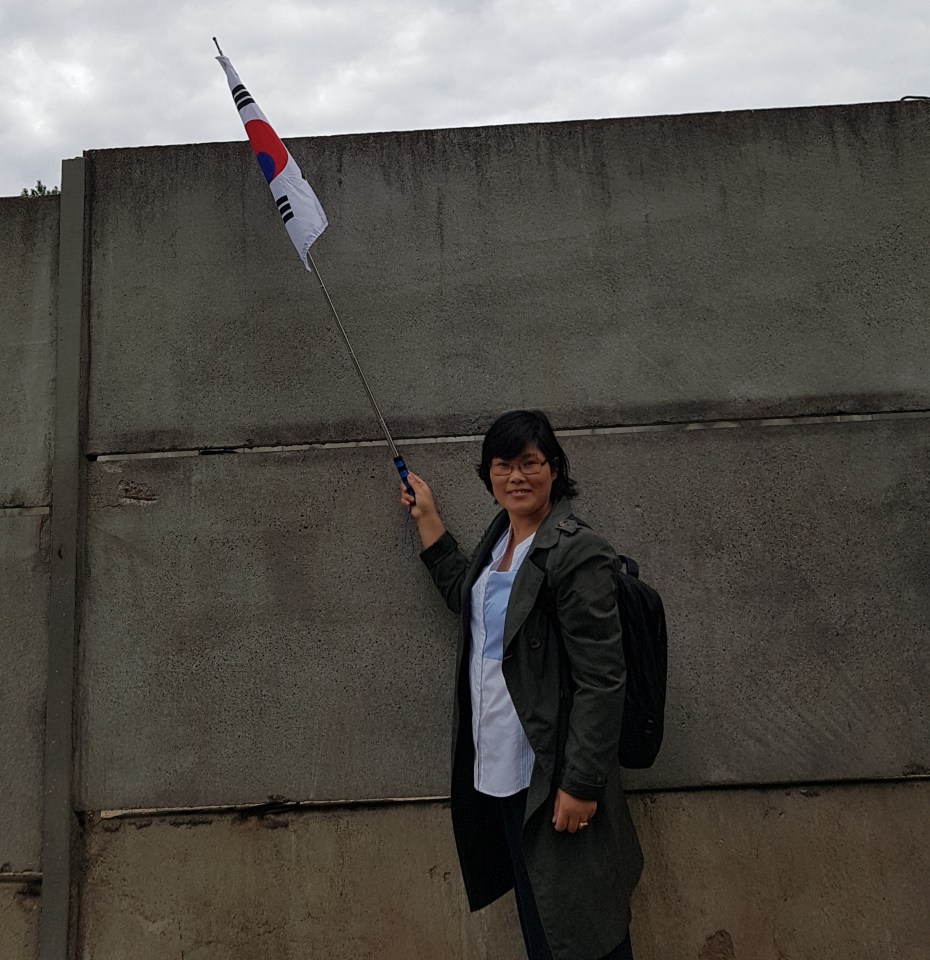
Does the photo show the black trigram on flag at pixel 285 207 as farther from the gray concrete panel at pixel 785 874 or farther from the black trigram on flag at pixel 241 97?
the gray concrete panel at pixel 785 874

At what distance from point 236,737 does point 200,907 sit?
1.89ft

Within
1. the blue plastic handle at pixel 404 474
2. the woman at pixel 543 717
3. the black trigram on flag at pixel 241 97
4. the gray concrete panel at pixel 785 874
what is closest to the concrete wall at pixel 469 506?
the gray concrete panel at pixel 785 874

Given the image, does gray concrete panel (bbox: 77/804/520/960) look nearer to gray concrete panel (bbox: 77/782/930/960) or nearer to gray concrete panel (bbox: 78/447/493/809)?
gray concrete panel (bbox: 77/782/930/960)

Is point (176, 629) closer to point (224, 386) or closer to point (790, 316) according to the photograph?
point (224, 386)

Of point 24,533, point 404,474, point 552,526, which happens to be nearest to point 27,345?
point 24,533

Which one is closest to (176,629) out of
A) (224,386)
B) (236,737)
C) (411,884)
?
(236,737)

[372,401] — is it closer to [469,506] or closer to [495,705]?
[469,506]

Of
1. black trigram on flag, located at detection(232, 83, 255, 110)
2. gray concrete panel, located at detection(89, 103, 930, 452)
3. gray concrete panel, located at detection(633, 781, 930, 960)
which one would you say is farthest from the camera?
gray concrete panel, located at detection(89, 103, 930, 452)

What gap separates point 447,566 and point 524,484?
1.94 feet

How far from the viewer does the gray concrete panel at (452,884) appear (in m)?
2.93

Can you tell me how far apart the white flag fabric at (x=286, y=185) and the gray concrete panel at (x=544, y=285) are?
27cm

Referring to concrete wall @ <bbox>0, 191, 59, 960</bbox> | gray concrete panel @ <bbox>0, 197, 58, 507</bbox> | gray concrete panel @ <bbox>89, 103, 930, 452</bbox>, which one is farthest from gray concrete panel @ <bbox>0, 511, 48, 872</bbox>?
gray concrete panel @ <bbox>89, 103, 930, 452</bbox>

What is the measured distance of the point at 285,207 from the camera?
117 inches

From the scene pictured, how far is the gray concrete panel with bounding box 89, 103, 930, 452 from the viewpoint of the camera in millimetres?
3141
